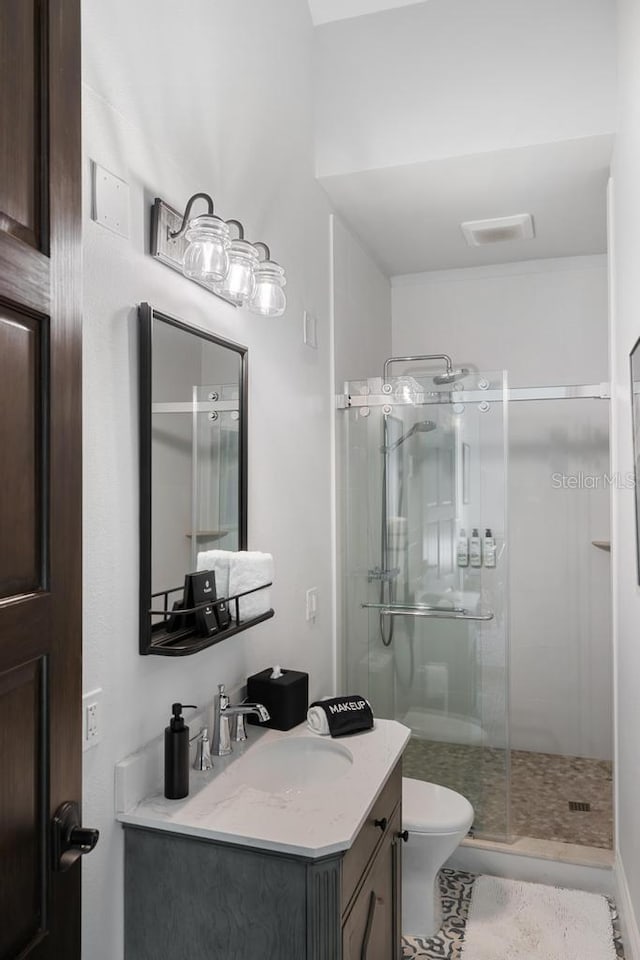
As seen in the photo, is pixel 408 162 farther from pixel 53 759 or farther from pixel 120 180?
pixel 53 759

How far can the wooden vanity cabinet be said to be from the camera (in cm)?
126

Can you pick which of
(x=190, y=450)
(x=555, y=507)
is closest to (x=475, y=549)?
(x=555, y=507)

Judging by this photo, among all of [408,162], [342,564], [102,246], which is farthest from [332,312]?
[102,246]

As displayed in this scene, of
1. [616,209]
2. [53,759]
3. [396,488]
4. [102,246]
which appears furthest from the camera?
[396,488]

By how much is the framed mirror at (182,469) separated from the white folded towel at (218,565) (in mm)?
15

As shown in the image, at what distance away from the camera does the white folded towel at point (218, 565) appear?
1.66 meters

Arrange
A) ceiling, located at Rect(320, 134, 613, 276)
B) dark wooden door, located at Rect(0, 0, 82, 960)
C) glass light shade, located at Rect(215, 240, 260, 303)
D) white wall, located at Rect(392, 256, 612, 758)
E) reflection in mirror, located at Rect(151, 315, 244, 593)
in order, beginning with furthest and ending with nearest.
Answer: white wall, located at Rect(392, 256, 612, 758) → ceiling, located at Rect(320, 134, 613, 276) → glass light shade, located at Rect(215, 240, 260, 303) → reflection in mirror, located at Rect(151, 315, 244, 593) → dark wooden door, located at Rect(0, 0, 82, 960)

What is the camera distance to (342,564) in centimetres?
283

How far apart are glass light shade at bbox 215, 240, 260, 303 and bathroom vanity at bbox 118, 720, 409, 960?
3.81 feet

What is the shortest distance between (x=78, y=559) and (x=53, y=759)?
0.28 meters

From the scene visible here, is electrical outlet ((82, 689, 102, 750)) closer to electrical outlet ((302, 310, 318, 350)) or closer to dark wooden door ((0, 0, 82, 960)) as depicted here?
dark wooden door ((0, 0, 82, 960))

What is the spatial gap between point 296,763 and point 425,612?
1.07 m

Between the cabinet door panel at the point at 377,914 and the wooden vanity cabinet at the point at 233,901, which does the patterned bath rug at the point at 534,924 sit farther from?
the wooden vanity cabinet at the point at 233,901

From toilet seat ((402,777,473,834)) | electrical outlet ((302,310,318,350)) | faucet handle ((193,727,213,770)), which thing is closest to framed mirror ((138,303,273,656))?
faucet handle ((193,727,213,770))
